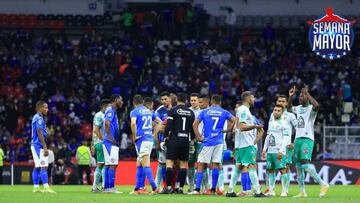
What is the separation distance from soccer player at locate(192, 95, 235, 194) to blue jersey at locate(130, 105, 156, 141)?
125cm

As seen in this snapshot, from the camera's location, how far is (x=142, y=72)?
5181 cm

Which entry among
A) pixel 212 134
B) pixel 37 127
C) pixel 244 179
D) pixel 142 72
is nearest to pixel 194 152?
pixel 212 134

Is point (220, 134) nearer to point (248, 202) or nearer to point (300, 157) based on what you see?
point (300, 157)

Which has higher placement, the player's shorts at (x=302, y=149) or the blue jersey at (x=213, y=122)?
the blue jersey at (x=213, y=122)

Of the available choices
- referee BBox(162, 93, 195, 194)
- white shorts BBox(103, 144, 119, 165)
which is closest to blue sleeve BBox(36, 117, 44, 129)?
white shorts BBox(103, 144, 119, 165)

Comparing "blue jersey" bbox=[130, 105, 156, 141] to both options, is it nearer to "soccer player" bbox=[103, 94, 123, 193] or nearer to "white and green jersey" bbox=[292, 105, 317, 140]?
"soccer player" bbox=[103, 94, 123, 193]

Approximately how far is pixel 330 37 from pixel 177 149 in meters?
12.6

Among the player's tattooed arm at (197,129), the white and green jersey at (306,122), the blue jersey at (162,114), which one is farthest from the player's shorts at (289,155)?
the blue jersey at (162,114)

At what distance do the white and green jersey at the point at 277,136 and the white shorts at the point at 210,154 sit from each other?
1.28 meters

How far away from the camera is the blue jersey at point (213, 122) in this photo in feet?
84.4

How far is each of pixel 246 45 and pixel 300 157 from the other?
94.8ft

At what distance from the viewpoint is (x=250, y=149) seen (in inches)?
987

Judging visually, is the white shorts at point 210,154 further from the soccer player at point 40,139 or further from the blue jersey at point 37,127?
the blue jersey at point 37,127

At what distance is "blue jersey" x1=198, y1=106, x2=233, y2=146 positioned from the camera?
2573 cm
